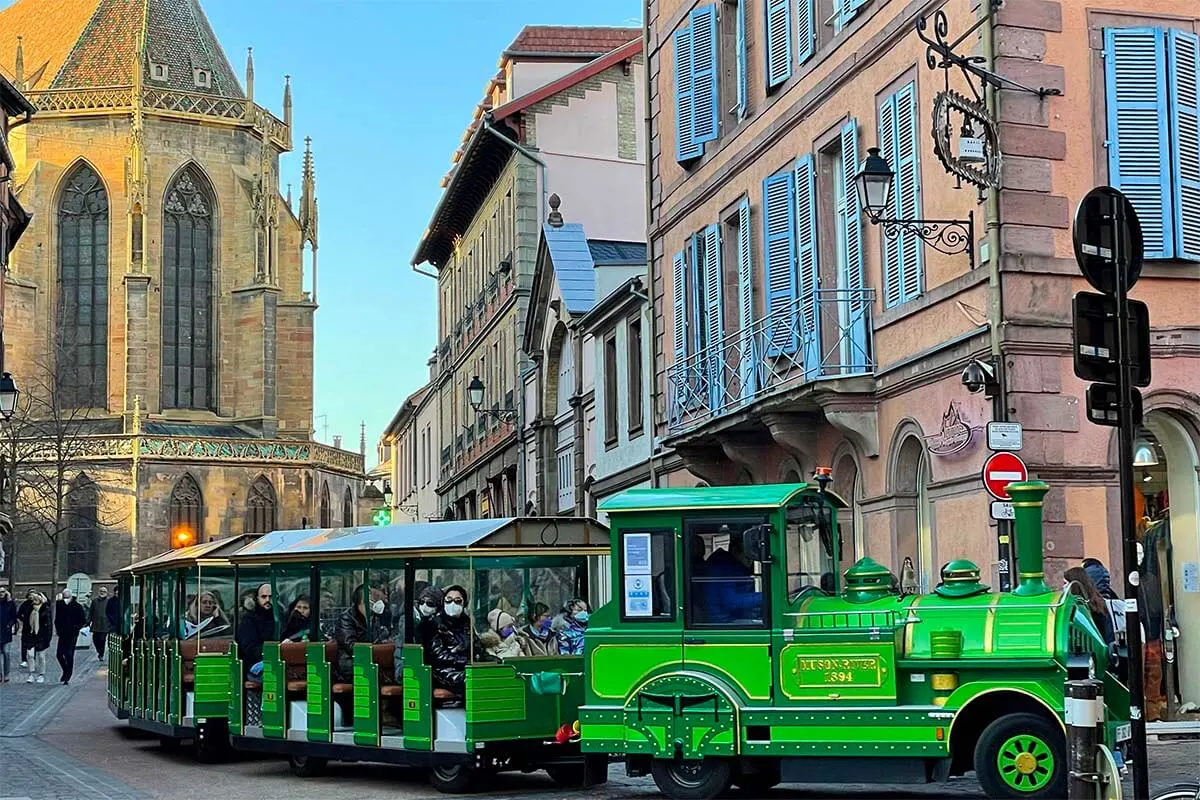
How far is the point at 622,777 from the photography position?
16.4 metres

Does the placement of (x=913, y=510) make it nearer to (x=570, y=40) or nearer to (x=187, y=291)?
(x=570, y=40)

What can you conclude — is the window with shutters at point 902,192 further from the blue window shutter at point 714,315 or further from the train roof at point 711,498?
the train roof at point 711,498

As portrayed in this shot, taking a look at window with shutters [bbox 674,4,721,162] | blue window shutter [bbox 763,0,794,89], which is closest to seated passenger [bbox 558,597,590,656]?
blue window shutter [bbox 763,0,794,89]

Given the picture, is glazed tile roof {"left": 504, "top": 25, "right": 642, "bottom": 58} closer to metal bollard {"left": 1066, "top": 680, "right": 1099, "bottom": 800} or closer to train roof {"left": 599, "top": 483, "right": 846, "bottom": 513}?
train roof {"left": 599, "top": 483, "right": 846, "bottom": 513}

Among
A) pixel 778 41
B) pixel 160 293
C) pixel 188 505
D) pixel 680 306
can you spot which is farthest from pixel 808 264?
pixel 160 293

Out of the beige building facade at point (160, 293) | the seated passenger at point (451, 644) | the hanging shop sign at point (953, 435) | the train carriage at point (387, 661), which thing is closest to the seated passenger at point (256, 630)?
the train carriage at point (387, 661)

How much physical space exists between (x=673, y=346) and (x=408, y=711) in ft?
38.9

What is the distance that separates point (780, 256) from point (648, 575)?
940cm

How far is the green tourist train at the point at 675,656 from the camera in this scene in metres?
12.0

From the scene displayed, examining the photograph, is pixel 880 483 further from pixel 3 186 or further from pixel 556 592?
pixel 3 186

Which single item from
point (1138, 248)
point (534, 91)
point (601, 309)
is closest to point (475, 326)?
point (534, 91)

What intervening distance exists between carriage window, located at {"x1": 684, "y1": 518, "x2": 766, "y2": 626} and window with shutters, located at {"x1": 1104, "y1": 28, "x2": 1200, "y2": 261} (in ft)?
20.3

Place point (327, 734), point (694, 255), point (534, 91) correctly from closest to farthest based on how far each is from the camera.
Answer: point (327, 734) → point (694, 255) → point (534, 91)

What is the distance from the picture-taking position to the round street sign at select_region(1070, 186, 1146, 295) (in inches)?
406
